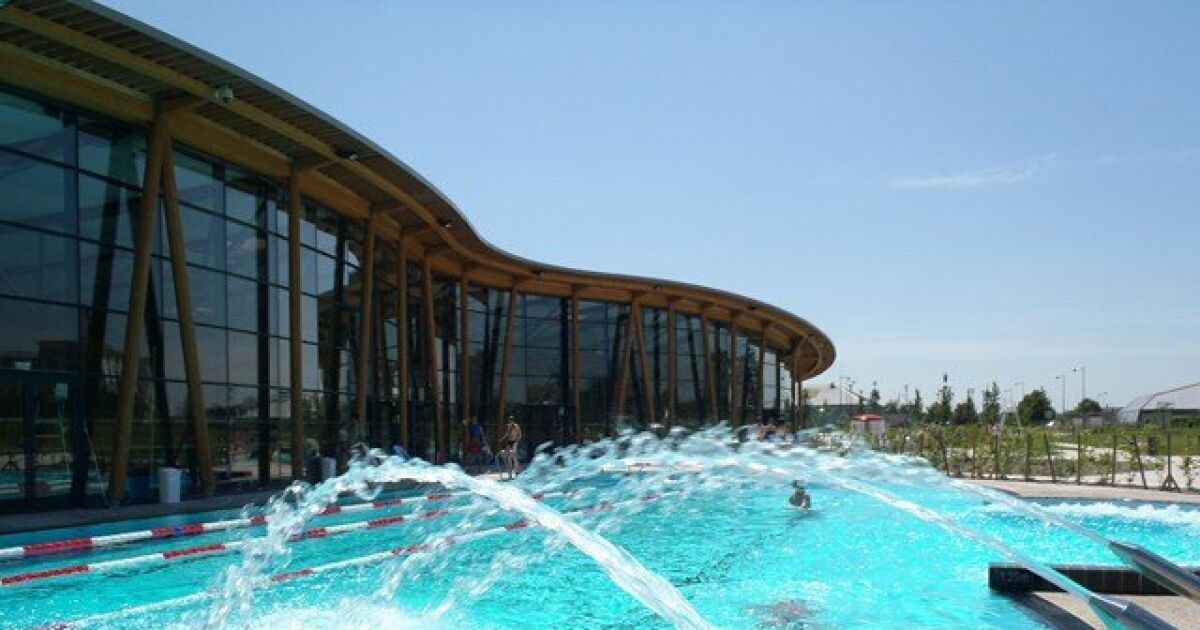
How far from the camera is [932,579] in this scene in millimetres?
11203

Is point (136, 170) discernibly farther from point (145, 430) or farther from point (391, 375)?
point (391, 375)

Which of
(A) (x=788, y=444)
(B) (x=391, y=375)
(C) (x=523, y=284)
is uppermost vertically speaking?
(C) (x=523, y=284)

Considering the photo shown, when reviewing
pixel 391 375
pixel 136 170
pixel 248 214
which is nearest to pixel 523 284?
pixel 391 375

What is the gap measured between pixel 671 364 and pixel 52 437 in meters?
24.5

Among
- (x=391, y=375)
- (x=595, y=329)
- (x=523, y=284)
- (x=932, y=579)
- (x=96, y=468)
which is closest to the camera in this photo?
(x=932, y=579)

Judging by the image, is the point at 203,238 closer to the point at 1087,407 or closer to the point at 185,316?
the point at 185,316

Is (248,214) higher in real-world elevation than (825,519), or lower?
higher

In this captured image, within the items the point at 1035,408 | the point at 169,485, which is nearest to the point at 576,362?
the point at 169,485

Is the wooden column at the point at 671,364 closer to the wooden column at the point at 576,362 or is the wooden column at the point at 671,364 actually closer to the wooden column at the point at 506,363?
the wooden column at the point at 576,362

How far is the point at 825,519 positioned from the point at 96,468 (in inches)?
459

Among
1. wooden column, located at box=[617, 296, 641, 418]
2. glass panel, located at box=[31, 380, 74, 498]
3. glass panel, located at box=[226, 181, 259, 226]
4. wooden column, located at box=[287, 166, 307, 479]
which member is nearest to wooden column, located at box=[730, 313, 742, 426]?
wooden column, located at box=[617, 296, 641, 418]

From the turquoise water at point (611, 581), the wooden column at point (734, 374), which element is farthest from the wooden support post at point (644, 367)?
the turquoise water at point (611, 581)

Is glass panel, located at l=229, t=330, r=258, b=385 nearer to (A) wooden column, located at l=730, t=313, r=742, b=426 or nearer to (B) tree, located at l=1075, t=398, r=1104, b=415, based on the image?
(A) wooden column, located at l=730, t=313, r=742, b=426

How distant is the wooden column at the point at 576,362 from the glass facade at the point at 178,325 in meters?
4.40
